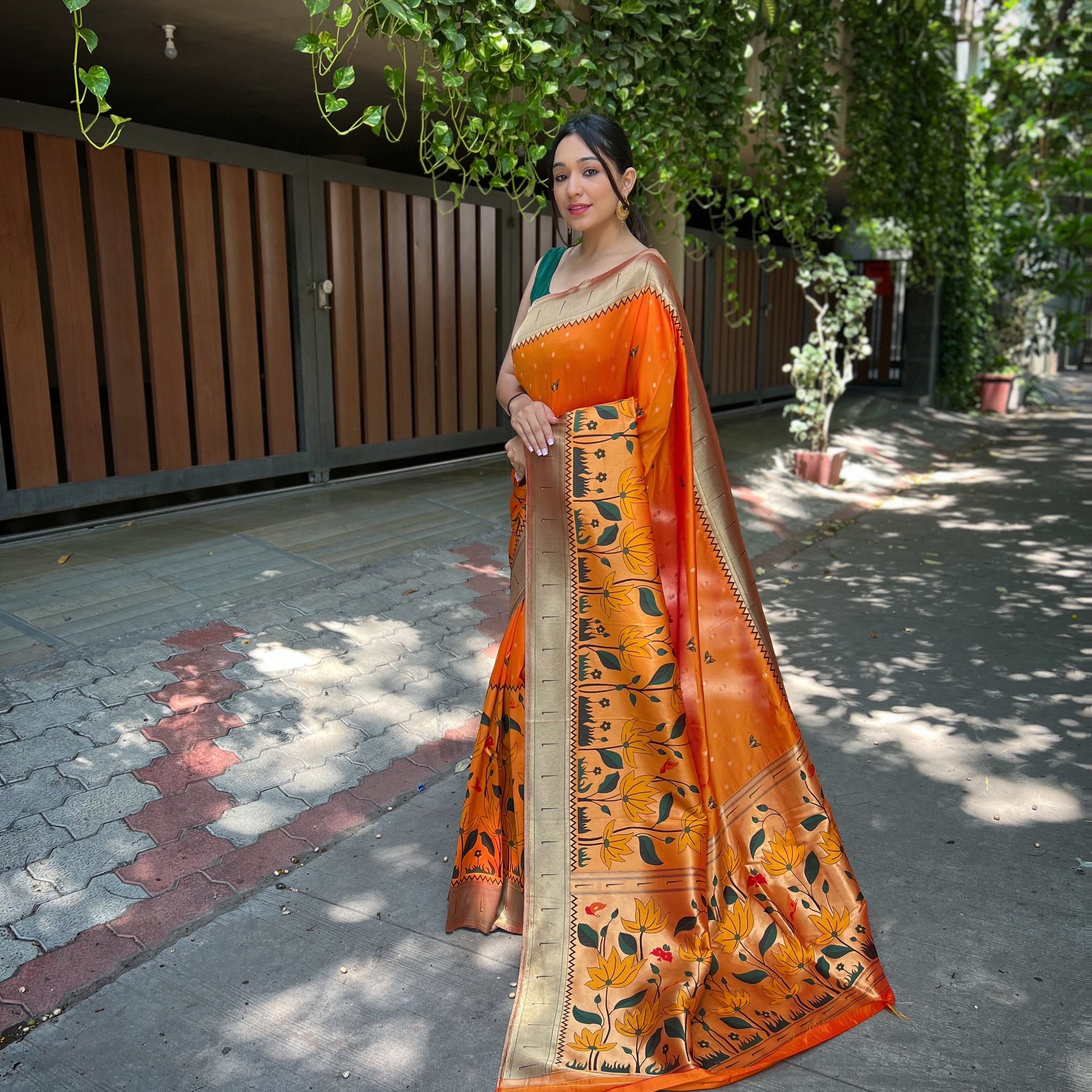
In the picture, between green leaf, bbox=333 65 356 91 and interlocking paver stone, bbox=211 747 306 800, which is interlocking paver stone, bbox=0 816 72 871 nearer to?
interlocking paver stone, bbox=211 747 306 800

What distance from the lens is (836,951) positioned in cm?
243

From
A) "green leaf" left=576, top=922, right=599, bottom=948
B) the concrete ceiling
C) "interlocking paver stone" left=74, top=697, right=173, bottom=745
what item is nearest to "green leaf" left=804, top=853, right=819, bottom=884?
"green leaf" left=576, top=922, right=599, bottom=948

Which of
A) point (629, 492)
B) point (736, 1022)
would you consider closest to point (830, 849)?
point (736, 1022)

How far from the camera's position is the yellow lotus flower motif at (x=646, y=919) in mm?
2277

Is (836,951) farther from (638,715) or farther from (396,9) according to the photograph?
(396,9)

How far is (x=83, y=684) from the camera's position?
11.9ft

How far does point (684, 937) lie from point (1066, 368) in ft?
85.0

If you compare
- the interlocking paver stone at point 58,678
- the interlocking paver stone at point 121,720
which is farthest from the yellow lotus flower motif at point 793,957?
the interlocking paver stone at point 58,678

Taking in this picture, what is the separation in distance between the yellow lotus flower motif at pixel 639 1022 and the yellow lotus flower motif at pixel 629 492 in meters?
1.06

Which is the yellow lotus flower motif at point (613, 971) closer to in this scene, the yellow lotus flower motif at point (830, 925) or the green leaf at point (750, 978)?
the green leaf at point (750, 978)

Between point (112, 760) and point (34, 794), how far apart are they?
26 centimetres

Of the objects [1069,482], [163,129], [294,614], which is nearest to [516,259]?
[163,129]

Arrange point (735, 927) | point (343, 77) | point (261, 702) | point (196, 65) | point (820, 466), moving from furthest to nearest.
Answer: point (820, 466) < point (196, 65) < point (261, 702) < point (343, 77) < point (735, 927)

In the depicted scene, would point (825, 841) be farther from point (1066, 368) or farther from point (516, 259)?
point (1066, 368)
